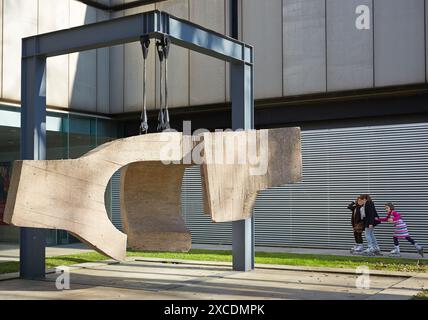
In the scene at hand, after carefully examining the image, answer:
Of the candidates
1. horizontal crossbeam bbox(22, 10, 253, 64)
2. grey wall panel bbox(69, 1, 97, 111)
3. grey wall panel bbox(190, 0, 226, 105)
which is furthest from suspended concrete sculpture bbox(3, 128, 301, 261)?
grey wall panel bbox(69, 1, 97, 111)

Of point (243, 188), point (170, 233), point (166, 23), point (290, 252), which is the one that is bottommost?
point (290, 252)

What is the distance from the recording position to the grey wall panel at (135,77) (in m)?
20.7

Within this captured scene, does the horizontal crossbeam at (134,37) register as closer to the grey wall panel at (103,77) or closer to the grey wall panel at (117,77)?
the grey wall panel at (103,77)

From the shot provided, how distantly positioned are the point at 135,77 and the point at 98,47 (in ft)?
30.2

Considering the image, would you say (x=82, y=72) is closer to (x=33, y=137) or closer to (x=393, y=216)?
(x=33, y=137)

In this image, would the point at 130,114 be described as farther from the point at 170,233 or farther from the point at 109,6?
the point at 170,233

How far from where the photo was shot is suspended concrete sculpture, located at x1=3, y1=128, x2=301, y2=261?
8492mm

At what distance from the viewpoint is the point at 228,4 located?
19094 mm

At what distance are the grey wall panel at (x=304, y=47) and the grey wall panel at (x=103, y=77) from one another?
672 cm

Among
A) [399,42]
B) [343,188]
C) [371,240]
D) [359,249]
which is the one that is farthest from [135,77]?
[371,240]

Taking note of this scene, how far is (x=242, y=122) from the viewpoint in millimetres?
13297

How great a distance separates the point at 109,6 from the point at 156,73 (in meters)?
3.23

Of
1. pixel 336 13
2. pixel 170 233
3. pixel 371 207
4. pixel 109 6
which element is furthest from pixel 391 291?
pixel 109 6

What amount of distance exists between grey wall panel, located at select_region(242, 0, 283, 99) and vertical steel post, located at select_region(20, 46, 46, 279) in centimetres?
784
